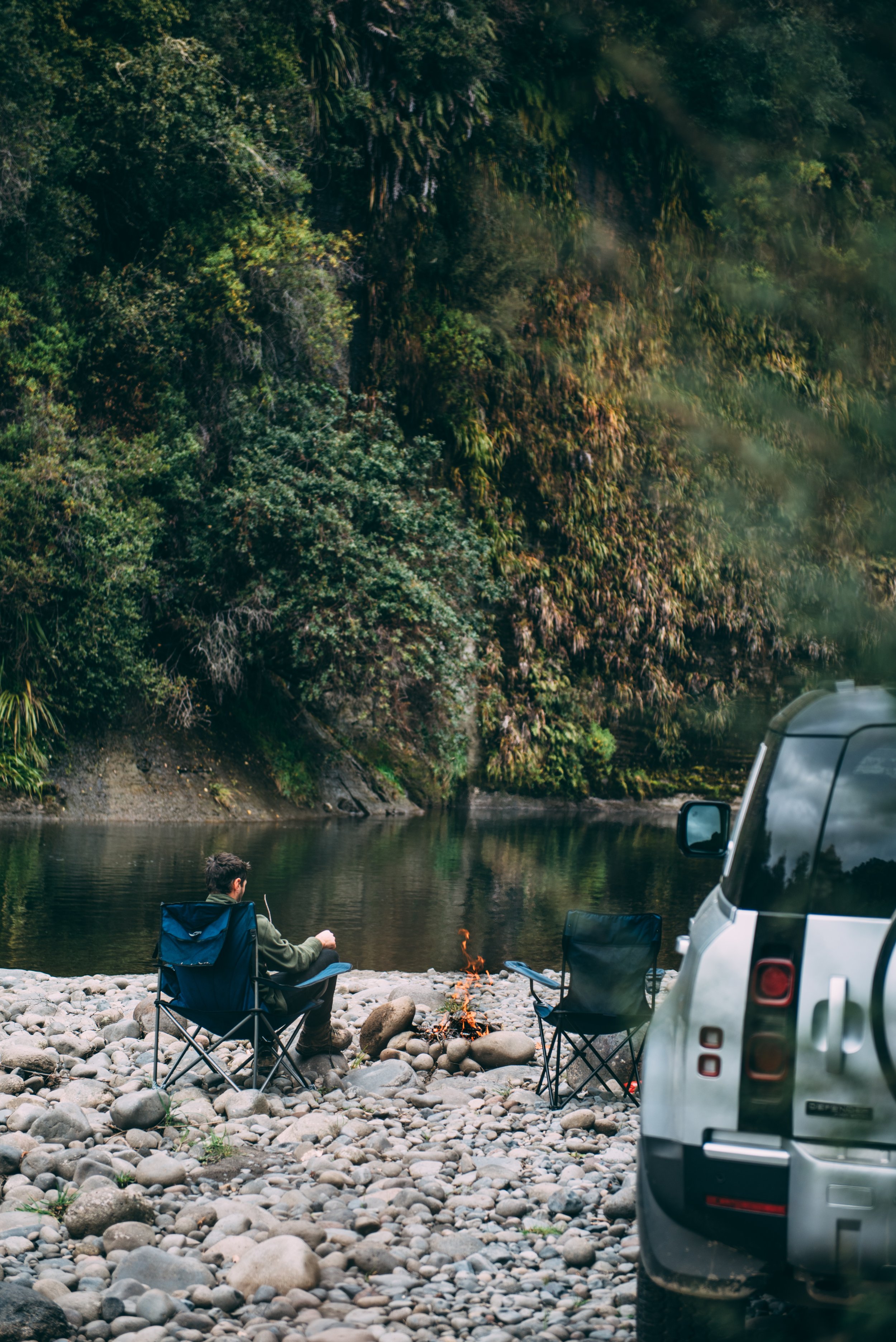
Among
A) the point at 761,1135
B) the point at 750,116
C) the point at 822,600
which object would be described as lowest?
the point at 761,1135

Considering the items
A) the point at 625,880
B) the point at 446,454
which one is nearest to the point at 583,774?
the point at 446,454

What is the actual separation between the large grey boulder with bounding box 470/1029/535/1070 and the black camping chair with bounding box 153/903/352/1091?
1351 millimetres

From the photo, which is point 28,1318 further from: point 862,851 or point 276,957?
point 276,957

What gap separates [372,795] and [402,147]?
45.6 ft

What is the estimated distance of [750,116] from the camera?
1.49 m

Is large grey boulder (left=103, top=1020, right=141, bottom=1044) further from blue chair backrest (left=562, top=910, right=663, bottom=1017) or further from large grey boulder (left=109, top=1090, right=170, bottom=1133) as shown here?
blue chair backrest (left=562, top=910, right=663, bottom=1017)

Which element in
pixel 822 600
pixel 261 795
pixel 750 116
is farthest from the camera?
pixel 261 795

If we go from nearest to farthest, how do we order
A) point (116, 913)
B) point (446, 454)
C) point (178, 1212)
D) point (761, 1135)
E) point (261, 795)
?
point (761, 1135), point (178, 1212), point (116, 913), point (261, 795), point (446, 454)

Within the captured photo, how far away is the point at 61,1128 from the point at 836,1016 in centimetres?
376

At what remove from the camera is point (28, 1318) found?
324 centimetres

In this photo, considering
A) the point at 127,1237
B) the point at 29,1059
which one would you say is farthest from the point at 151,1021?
the point at 127,1237

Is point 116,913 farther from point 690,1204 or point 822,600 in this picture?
point 822,600

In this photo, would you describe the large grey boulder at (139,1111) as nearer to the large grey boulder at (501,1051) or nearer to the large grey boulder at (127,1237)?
the large grey boulder at (127,1237)

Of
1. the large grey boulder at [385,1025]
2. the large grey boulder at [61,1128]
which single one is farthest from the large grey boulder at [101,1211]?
the large grey boulder at [385,1025]
